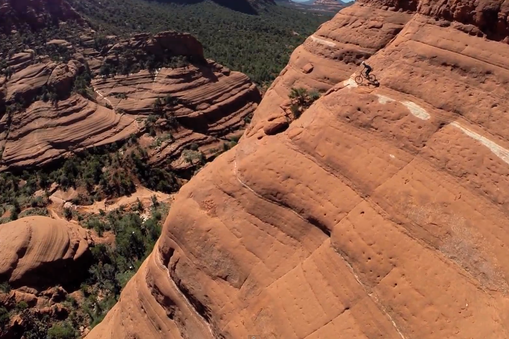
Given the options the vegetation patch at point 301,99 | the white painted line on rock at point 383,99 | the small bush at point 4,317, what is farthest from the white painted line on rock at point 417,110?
the small bush at point 4,317

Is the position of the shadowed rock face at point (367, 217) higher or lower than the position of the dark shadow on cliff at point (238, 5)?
higher

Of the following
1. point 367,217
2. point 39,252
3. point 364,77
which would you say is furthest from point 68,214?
point 367,217

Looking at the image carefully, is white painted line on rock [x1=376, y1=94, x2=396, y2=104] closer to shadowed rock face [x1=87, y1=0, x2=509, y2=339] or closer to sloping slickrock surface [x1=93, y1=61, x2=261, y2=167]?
shadowed rock face [x1=87, y1=0, x2=509, y2=339]

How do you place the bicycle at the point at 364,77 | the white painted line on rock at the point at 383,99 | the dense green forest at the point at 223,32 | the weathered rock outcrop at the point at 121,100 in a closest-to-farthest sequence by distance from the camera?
1. the white painted line on rock at the point at 383,99
2. the bicycle at the point at 364,77
3. the weathered rock outcrop at the point at 121,100
4. the dense green forest at the point at 223,32

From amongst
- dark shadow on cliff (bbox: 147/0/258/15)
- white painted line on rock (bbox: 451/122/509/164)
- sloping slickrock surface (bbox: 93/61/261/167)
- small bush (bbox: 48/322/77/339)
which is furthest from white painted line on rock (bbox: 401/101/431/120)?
dark shadow on cliff (bbox: 147/0/258/15)

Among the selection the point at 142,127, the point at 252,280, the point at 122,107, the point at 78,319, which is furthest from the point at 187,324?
the point at 122,107

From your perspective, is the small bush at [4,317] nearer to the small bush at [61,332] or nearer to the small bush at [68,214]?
the small bush at [61,332]

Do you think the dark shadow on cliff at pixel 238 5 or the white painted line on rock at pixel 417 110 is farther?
the dark shadow on cliff at pixel 238 5
